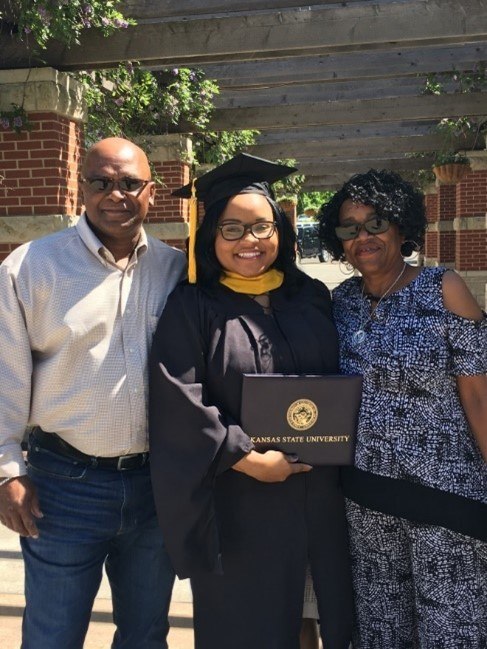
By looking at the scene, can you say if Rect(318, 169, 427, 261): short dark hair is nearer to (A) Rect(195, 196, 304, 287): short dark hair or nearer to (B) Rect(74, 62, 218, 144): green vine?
(A) Rect(195, 196, 304, 287): short dark hair

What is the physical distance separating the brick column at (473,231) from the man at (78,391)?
1134 centimetres

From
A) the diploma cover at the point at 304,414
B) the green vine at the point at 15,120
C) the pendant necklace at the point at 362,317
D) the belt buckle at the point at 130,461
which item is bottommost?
the belt buckle at the point at 130,461

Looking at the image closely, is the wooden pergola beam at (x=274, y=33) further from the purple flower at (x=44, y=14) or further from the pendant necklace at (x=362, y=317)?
the pendant necklace at (x=362, y=317)

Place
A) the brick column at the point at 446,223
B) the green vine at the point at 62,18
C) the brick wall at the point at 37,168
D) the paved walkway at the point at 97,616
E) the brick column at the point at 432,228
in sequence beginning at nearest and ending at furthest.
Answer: the paved walkway at the point at 97,616
the green vine at the point at 62,18
the brick wall at the point at 37,168
the brick column at the point at 446,223
the brick column at the point at 432,228

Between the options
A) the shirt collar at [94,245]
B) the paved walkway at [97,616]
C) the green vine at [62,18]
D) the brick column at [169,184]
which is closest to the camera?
the shirt collar at [94,245]

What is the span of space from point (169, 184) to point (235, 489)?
7.47 m

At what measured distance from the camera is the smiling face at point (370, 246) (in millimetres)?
2393

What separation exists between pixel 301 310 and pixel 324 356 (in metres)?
0.17

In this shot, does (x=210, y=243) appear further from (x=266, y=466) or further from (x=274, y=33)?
(x=274, y=33)

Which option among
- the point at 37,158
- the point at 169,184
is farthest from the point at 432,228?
the point at 37,158

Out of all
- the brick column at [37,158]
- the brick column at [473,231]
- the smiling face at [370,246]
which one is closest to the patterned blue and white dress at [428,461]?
the smiling face at [370,246]

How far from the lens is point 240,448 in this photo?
2.17 meters

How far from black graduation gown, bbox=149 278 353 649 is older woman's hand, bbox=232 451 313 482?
38 mm

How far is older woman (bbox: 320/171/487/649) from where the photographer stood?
2.23 metres
